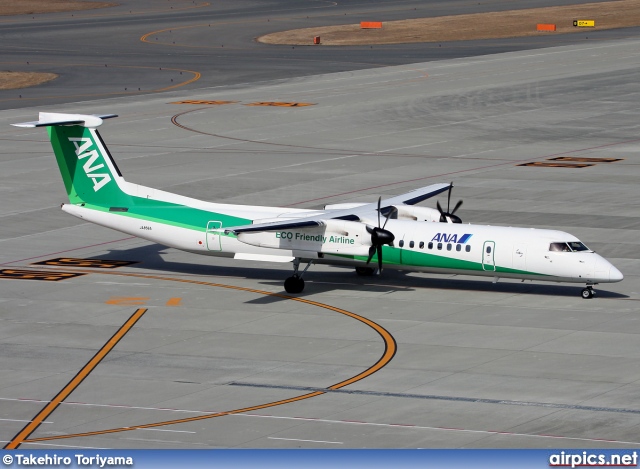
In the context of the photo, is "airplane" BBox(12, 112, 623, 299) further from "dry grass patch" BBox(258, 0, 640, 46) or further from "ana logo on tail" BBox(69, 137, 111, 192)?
"dry grass patch" BBox(258, 0, 640, 46)

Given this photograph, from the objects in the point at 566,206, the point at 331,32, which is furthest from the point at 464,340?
the point at 331,32

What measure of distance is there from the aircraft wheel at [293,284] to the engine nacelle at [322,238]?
1142 mm

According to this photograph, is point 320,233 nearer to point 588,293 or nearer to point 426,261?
point 426,261

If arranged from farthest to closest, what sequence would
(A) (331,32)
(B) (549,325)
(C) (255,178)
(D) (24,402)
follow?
1. (A) (331,32)
2. (C) (255,178)
3. (B) (549,325)
4. (D) (24,402)

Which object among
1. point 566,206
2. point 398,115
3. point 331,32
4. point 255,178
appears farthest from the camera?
point 331,32

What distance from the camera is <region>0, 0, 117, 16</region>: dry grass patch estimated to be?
560 feet

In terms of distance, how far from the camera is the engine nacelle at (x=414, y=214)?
46.0m

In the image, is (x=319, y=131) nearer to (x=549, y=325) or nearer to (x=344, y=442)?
(x=549, y=325)

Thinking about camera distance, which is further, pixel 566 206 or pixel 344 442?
pixel 566 206

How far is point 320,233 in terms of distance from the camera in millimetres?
43438

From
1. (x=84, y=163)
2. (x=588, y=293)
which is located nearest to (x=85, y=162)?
(x=84, y=163)

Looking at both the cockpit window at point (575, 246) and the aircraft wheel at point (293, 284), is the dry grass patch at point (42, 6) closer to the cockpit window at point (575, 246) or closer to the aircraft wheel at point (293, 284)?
the aircraft wheel at point (293, 284)

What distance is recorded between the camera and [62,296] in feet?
143

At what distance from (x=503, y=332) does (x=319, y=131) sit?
156 ft
